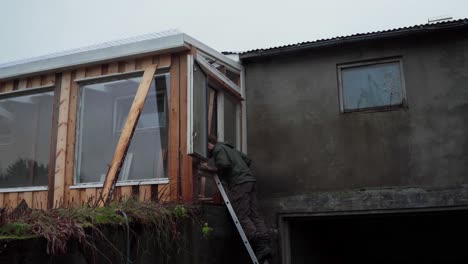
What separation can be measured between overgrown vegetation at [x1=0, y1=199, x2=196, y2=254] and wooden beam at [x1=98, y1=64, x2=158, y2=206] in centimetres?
90

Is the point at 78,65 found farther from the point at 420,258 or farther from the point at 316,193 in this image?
the point at 420,258

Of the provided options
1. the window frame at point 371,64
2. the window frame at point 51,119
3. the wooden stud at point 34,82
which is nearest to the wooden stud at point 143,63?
the window frame at point 51,119

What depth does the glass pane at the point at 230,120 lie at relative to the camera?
801 centimetres

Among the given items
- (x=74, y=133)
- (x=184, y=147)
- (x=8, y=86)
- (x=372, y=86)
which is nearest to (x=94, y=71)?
(x=74, y=133)

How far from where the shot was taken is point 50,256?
387 cm

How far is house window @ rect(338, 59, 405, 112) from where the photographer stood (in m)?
7.73

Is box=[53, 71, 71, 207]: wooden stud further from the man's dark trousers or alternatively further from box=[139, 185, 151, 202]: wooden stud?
the man's dark trousers

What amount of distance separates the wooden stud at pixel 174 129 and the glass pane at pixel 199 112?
260mm

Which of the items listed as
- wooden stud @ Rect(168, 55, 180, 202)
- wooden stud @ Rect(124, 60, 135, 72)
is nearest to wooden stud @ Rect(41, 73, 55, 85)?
wooden stud @ Rect(124, 60, 135, 72)

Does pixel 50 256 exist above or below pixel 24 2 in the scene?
below

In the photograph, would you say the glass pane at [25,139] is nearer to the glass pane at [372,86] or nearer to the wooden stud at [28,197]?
the wooden stud at [28,197]

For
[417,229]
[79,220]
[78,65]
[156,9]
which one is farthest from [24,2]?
[79,220]

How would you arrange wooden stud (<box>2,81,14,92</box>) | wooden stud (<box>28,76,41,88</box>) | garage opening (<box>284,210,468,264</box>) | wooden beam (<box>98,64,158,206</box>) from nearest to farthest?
wooden beam (<box>98,64,158,206</box>)
wooden stud (<box>28,76,41,88</box>)
wooden stud (<box>2,81,14,92</box>)
garage opening (<box>284,210,468,264</box>)

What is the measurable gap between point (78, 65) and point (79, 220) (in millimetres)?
3956
